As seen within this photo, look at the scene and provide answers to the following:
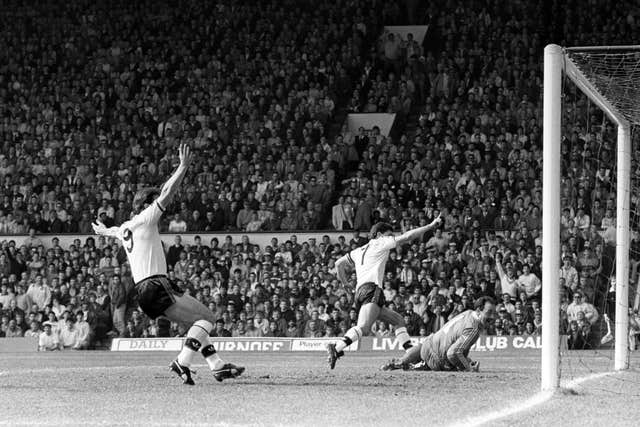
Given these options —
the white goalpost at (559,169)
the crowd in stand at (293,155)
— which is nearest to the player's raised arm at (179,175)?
the white goalpost at (559,169)

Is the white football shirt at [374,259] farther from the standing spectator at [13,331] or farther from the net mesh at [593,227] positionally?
the standing spectator at [13,331]

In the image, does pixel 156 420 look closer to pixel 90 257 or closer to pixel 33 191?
pixel 90 257

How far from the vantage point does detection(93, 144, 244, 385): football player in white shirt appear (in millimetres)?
13453

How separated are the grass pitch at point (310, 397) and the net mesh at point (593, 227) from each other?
3353 millimetres

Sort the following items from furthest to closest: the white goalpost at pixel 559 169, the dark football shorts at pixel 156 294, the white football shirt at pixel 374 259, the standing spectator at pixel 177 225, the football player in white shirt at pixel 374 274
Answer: the standing spectator at pixel 177 225
the white football shirt at pixel 374 259
the football player in white shirt at pixel 374 274
the dark football shorts at pixel 156 294
the white goalpost at pixel 559 169

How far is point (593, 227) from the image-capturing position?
81.9 ft

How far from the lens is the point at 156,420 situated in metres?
10.4

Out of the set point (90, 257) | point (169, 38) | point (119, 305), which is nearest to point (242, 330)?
point (119, 305)

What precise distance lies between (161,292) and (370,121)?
71.1 feet

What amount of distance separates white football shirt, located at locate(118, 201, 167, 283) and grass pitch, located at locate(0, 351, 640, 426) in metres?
1.36

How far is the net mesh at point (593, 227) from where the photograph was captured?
20188 millimetres

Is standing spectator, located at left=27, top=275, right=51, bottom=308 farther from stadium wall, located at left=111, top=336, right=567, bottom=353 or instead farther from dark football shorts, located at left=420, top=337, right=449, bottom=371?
dark football shorts, located at left=420, top=337, right=449, bottom=371

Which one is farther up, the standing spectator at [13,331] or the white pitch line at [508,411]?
the white pitch line at [508,411]

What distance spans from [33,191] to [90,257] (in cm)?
427
